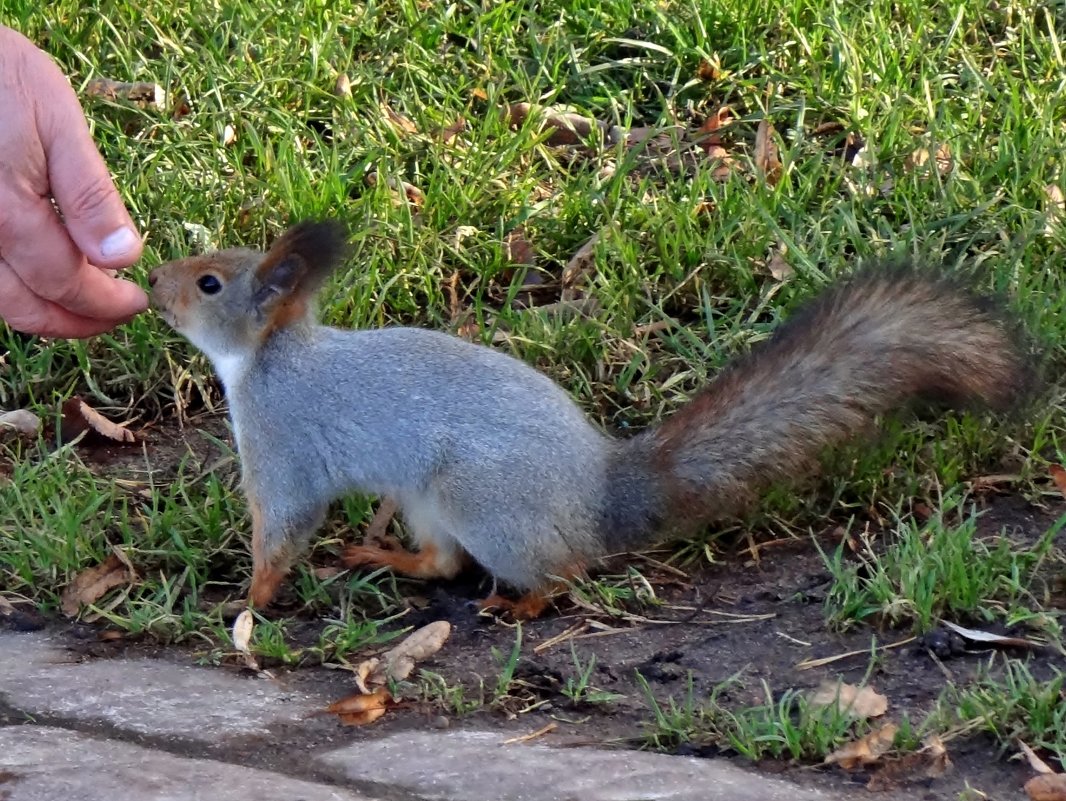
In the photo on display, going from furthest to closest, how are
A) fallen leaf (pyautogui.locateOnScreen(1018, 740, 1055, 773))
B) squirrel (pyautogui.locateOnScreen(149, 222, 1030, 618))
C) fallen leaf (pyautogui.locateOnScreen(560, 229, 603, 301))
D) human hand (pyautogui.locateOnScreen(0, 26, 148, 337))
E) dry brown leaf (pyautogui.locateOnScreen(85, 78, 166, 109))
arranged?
1. dry brown leaf (pyautogui.locateOnScreen(85, 78, 166, 109))
2. fallen leaf (pyautogui.locateOnScreen(560, 229, 603, 301))
3. squirrel (pyautogui.locateOnScreen(149, 222, 1030, 618))
4. human hand (pyautogui.locateOnScreen(0, 26, 148, 337))
5. fallen leaf (pyautogui.locateOnScreen(1018, 740, 1055, 773))

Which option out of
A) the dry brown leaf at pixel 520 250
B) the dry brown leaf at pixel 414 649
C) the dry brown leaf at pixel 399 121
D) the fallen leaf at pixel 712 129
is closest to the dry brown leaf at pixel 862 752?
the dry brown leaf at pixel 414 649

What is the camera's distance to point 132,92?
16.3 feet

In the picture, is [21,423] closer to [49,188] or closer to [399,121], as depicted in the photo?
[49,188]

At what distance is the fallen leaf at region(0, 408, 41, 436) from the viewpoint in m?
4.22

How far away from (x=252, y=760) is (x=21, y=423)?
1.85 meters

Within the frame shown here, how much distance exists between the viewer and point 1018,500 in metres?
3.56

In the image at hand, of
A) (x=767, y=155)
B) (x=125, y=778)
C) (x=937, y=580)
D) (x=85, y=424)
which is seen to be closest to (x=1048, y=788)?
(x=937, y=580)

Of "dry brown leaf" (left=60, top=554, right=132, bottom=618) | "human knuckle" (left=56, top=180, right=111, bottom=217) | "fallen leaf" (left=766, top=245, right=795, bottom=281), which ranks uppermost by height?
"human knuckle" (left=56, top=180, right=111, bottom=217)

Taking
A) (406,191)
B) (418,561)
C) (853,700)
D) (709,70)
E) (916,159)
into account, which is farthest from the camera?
(709,70)

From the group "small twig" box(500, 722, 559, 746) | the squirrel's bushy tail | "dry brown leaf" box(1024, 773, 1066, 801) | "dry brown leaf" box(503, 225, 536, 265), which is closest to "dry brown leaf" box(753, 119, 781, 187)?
"dry brown leaf" box(503, 225, 536, 265)

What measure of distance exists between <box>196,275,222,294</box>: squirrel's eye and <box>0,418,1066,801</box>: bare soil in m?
0.79

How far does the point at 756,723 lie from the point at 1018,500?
116 cm

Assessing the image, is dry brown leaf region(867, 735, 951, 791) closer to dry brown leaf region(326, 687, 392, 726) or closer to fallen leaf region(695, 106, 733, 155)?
dry brown leaf region(326, 687, 392, 726)

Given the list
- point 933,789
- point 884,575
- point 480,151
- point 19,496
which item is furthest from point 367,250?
point 933,789
